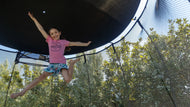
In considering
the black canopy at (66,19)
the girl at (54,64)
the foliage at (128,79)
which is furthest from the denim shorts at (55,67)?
the foliage at (128,79)

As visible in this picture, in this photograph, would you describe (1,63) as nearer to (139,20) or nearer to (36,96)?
(36,96)

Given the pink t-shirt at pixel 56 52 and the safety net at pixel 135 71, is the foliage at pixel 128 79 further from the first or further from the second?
the pink t-shirt at pixel 56 52

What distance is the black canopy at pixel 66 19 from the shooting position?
7.18 feet

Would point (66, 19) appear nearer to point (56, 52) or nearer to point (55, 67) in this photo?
point (56, 52)

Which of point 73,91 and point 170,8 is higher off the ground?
point 170,8

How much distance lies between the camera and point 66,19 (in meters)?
2.56

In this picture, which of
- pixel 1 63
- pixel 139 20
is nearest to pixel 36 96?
pixel 1 63

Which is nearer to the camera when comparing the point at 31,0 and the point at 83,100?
the point at 31,0

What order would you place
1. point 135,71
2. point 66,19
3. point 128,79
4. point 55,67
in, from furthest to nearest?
point 128,79
point 135,71
point 66,19
point 55,67

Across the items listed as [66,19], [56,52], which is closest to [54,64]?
[56,52]

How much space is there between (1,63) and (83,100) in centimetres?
249

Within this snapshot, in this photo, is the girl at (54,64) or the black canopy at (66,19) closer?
the girl at (54,64)

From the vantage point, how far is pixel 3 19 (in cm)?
235

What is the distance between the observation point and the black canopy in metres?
2.19
